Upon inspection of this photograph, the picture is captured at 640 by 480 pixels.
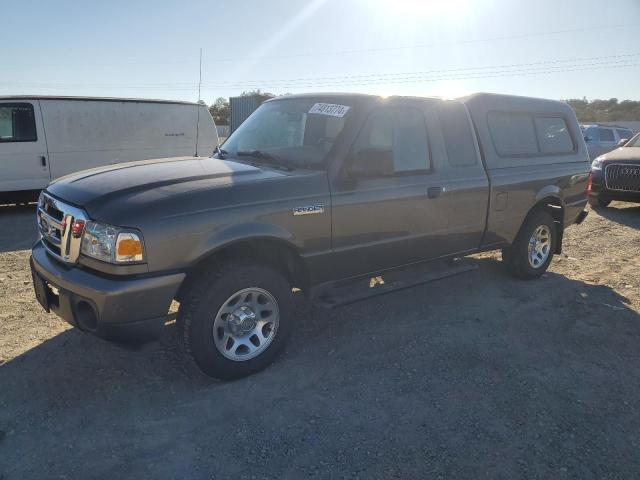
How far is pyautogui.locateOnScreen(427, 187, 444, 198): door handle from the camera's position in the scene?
13.8 ft

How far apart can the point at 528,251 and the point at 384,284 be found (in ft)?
7.49

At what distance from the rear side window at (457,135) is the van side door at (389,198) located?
206 millimetres

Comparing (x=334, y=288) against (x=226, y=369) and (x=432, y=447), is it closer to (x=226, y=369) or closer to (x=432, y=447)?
(x=226, y=369)

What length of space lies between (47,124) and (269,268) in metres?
7.83

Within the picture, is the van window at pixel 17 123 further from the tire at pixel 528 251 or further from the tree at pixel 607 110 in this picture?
the tree at pixel 607 110

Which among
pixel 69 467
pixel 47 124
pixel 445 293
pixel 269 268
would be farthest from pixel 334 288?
pixel 47 124

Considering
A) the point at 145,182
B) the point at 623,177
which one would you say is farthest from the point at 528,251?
the point at 623,177

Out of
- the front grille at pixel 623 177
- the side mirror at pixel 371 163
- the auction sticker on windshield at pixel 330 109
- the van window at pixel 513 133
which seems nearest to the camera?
the side mirror at pixel 371 163

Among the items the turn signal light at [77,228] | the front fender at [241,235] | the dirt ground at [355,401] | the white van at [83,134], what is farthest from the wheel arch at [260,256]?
the white van at [83,134]

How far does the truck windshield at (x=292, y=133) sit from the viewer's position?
150 inches

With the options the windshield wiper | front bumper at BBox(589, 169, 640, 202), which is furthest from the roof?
front bumper at BBox(589, 169, 640, 202)

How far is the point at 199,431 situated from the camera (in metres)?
2.87

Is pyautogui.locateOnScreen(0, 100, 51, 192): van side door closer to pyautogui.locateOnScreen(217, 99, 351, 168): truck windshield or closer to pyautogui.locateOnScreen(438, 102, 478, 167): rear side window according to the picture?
pyautogui.locateOnScreen(217, 99, 351, 168): truck windshield

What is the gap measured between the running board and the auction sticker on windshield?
51.7 inches
